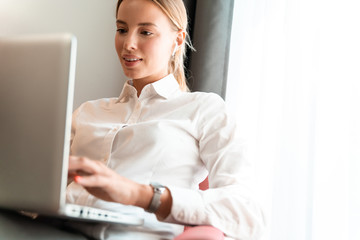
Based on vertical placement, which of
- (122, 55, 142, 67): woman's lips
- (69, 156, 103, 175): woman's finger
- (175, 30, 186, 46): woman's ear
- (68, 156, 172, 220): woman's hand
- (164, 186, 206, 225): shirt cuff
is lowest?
(164, 186, 206, 225): shirt cuff

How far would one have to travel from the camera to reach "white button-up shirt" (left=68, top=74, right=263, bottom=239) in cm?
115

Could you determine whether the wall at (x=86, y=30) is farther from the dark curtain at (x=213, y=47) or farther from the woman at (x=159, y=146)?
the woman at (x=159, y=146)

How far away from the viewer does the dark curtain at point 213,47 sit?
2.08m

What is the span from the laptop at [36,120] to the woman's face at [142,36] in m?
0.70

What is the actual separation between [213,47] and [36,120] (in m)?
1.34

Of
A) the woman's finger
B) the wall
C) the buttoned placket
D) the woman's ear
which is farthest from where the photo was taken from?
Answer: the wall

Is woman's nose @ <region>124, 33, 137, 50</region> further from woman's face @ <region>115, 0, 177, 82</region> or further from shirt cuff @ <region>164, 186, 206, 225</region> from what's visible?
shirt cuff @ <region>164, 186, 206, 225</region>

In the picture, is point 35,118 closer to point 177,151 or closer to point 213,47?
point 177,151

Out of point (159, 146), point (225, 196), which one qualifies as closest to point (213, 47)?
point (159, 146)

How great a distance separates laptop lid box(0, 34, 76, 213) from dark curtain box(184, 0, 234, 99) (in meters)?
1.28

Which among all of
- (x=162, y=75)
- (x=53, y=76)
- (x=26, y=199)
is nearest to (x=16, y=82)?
(x=53, y=76)

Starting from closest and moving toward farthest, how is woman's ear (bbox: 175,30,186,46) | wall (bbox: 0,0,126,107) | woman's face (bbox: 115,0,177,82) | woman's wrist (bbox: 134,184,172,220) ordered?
1. woman's wrist (bbox: 134,184,172,220)
2. woman's face (bbox: 115,0,177,82)
3. woman's ear (bbox: 175,30,186,46)
4. wall (bbox: 0,0,126,107)

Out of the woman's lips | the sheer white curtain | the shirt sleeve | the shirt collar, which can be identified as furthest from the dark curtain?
the shirt sleeve

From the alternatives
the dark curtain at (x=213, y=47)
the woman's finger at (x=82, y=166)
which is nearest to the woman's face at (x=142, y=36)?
the dark curtain at (x=213, y=47)
